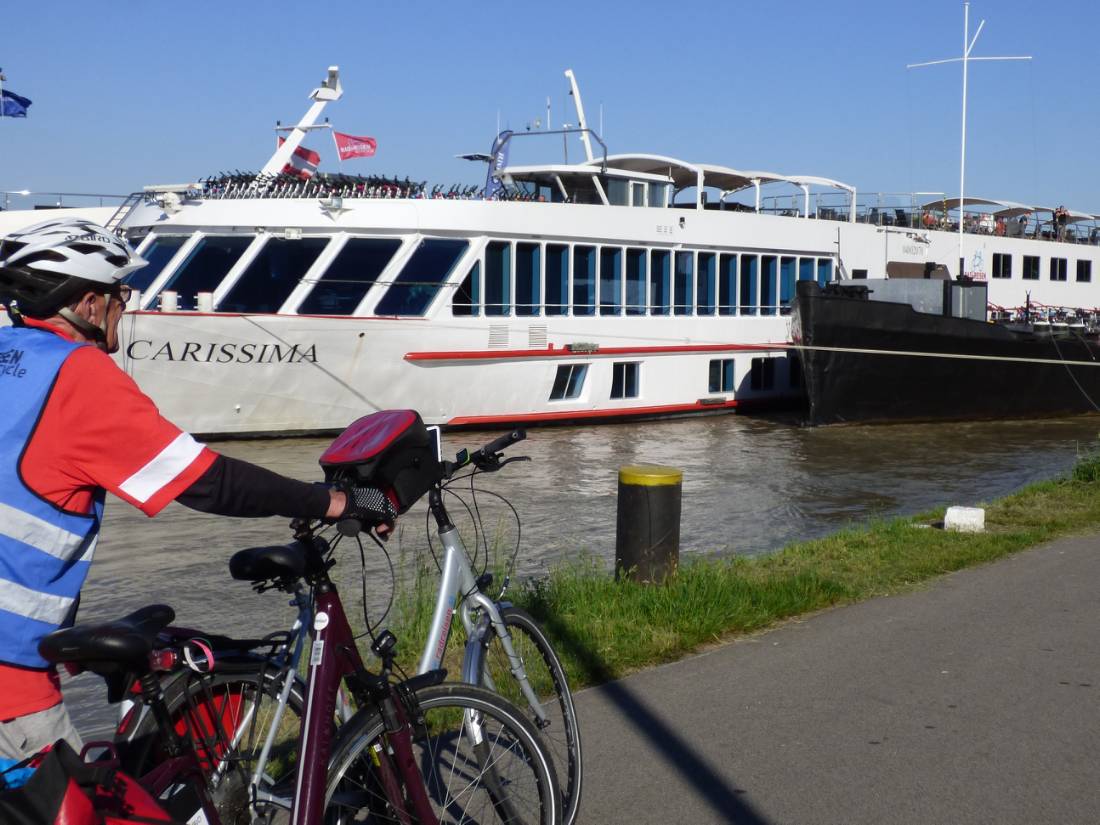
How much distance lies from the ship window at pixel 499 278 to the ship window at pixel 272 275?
2.79 m

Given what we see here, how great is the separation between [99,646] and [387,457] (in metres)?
0.94

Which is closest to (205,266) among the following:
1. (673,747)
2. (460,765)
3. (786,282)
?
(786,282)

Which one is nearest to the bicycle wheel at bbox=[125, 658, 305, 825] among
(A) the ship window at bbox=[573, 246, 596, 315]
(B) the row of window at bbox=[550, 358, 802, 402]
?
(B) the row of window at bbox=[550, 358, 802, 402]

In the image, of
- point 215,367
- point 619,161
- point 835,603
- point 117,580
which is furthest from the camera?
point 619,161

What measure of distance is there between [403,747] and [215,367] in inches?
572

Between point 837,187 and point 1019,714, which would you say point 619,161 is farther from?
point 1019,714

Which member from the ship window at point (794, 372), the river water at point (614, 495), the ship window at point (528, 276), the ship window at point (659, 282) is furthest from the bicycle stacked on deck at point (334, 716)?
the ship window at point (794, 372)

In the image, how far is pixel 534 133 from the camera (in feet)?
68.5

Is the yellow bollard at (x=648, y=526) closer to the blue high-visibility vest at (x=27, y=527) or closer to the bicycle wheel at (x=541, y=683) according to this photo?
the bicycle wheel at (x=541, y=683)

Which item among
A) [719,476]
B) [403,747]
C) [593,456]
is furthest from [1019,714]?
[593,456]

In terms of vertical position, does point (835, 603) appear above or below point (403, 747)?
below

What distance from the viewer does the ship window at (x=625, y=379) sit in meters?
21.4

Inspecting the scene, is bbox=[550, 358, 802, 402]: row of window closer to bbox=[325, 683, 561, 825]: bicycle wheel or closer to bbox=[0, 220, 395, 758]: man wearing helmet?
bbox=[325, 683, 561, 825]: bicycle wheel

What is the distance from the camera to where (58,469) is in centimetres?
238
